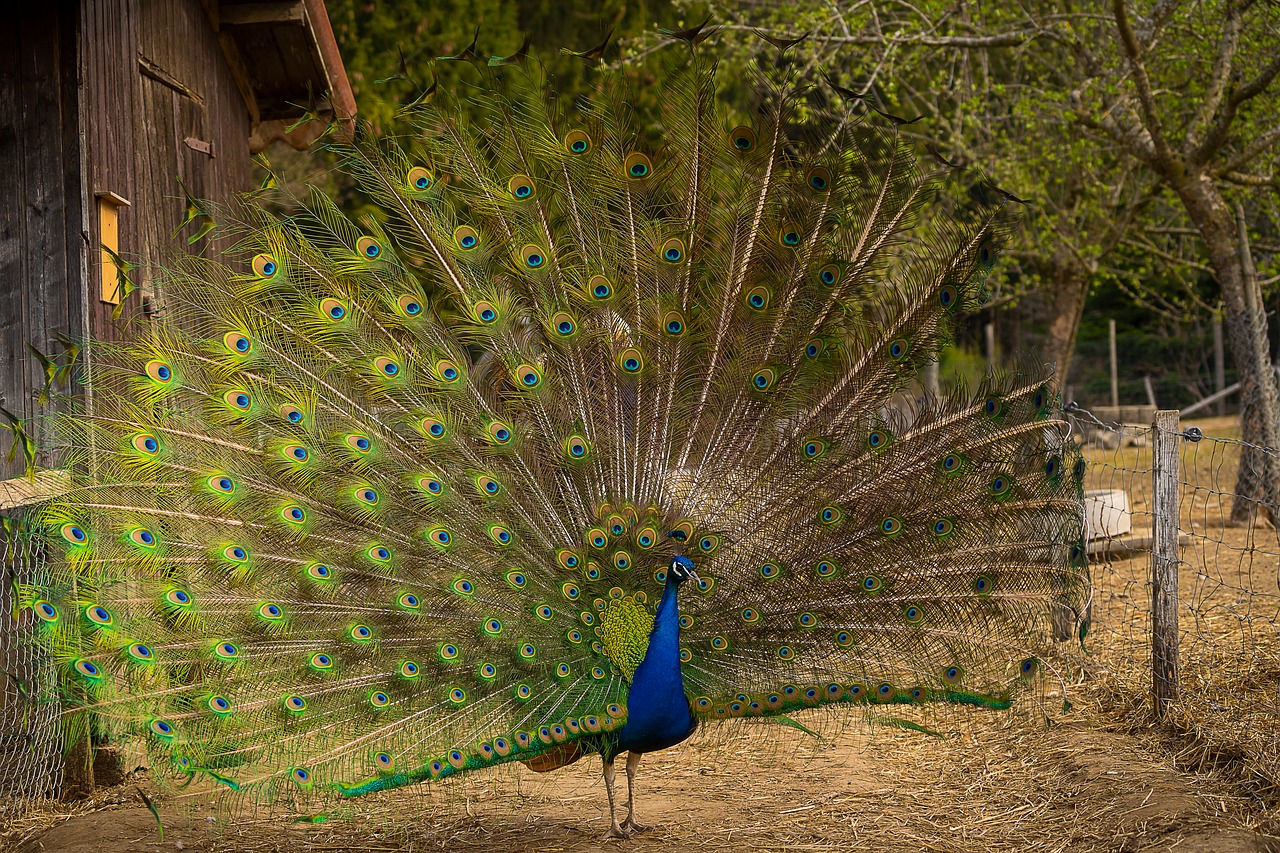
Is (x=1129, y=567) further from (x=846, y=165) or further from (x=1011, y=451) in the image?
(x=846, y=165)

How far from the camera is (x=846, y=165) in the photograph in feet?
15.4

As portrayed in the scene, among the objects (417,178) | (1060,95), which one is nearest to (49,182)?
(417,178)

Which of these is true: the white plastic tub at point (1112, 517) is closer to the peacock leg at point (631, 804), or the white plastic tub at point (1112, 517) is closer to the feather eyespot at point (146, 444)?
the peacock leg at point (631, 804)

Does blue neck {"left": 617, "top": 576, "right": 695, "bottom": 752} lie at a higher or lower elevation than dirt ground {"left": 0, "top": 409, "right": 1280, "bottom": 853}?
higher

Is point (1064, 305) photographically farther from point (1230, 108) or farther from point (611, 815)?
point (611, 815)

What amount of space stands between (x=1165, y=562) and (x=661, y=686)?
285cm

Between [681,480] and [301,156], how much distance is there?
54.1ft

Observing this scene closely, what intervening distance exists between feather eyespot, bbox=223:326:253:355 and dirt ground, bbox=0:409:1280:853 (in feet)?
6.41

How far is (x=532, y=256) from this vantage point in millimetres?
4824

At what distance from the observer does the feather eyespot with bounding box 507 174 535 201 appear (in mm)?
4801

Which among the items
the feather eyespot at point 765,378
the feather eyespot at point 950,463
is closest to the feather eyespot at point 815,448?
the feather eyespot at point 765,378

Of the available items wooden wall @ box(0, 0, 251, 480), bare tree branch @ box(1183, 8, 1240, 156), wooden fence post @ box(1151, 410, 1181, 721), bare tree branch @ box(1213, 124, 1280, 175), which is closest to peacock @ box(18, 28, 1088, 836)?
wooden fence post @ box(1151, 410, 1181, 721)

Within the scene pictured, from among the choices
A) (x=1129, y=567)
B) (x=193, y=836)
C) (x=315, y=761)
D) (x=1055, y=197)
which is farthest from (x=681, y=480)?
(x=1055, y=197)

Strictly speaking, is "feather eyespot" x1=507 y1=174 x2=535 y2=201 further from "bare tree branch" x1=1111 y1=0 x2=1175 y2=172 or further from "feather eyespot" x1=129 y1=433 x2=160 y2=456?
"bare tree branch" x1=1111 y1=0 x2=1175 y2=172
